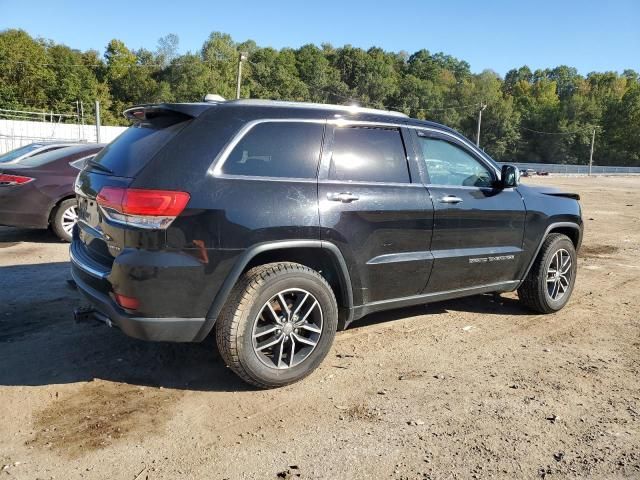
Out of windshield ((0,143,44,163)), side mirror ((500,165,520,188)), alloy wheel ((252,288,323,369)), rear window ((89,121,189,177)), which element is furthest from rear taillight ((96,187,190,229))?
windshield ((0,143,44,163))

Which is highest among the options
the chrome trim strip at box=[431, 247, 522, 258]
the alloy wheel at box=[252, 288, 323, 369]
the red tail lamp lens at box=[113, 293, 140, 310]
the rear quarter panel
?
the rear quarter panel

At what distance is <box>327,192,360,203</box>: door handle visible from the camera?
3777 millimetres

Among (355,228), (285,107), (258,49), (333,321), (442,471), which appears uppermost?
(258,49)

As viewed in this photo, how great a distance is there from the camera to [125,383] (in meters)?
3.66

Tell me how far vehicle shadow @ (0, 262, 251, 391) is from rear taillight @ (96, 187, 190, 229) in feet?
3.87

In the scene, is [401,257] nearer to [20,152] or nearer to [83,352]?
[83,352]

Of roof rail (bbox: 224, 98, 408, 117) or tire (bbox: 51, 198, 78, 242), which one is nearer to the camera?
roof rail (bbox: 224, 98, 408, 117)

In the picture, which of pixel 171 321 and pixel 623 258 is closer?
pixel 171 321

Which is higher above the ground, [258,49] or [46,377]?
[258,49]

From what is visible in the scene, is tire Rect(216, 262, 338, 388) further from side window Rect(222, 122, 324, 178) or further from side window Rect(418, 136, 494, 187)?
side window Rect(418, 136, 494, 187)

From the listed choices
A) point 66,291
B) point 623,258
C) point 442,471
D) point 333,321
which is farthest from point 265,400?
point 623,258

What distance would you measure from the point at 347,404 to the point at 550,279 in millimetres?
2990

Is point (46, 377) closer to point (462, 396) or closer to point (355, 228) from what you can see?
point (355, 228)

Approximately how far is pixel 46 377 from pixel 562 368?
12.2 feet
